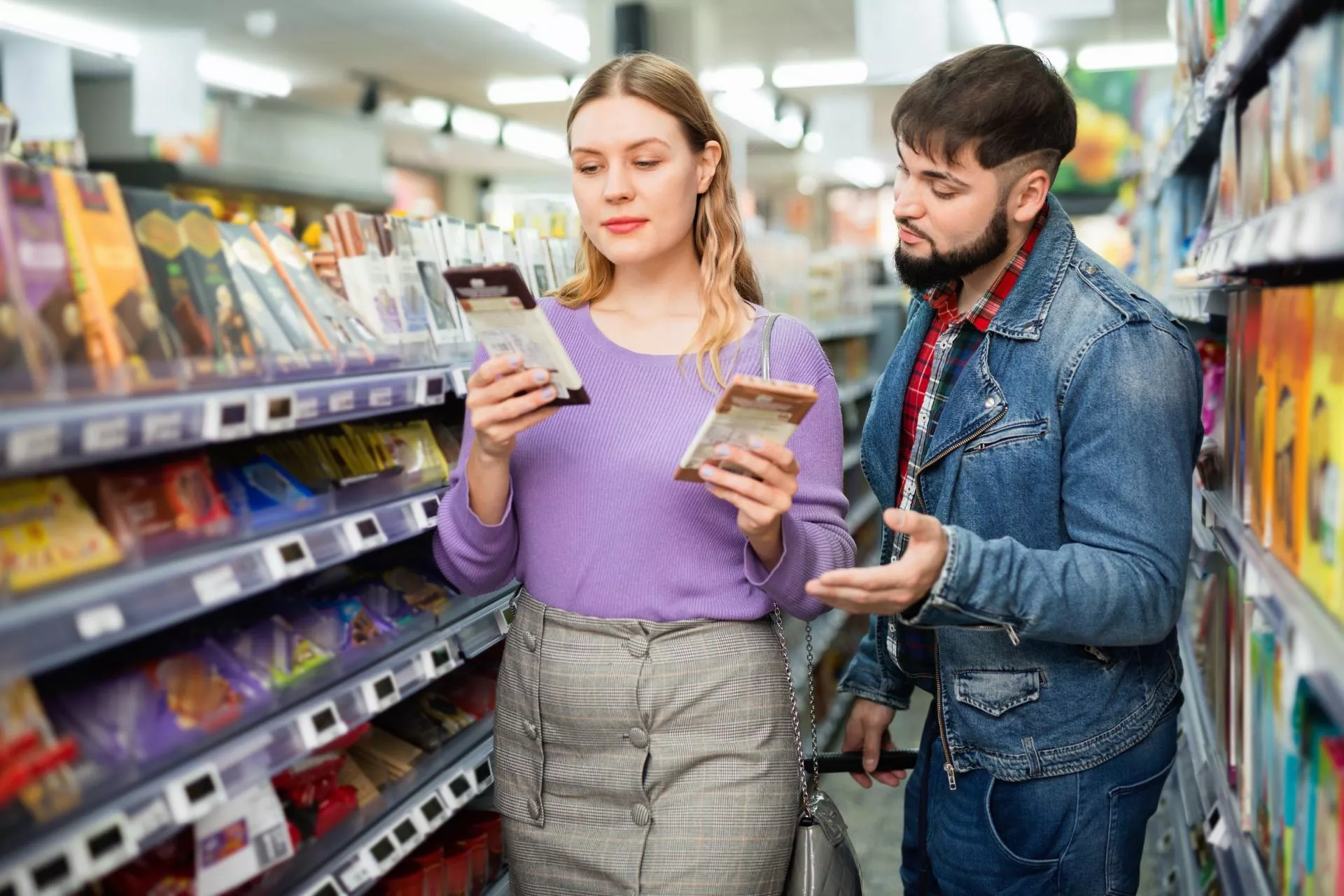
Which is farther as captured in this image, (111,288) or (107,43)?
(107,43)

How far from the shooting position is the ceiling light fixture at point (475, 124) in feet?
44.2

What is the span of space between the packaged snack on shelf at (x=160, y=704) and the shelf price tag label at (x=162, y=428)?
36 cm

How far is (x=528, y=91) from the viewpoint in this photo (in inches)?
536

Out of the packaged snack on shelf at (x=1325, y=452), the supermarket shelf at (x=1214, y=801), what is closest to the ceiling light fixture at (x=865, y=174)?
the supermarket shelf at (x=1214, y=801)

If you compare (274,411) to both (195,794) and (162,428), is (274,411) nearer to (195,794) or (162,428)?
(162,428)

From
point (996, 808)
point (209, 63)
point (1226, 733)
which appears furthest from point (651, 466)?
point (209, 63)

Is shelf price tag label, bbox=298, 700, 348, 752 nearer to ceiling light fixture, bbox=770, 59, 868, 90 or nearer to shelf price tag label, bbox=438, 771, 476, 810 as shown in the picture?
shelf price tag label, bbox=438, 771, 476, 810

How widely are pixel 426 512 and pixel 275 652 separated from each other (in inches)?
14.8

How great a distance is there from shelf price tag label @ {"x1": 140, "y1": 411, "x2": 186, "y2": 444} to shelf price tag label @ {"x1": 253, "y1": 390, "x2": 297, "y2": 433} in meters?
0.14

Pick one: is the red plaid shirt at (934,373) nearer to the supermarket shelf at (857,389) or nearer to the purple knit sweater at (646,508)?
the purple knit sweater at (646,508)

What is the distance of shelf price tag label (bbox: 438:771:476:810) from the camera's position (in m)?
2.12

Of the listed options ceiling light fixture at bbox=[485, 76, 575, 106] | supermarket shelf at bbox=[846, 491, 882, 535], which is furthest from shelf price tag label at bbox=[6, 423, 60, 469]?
ceiling light fixture at bbox=[485, 76, 575, 106]

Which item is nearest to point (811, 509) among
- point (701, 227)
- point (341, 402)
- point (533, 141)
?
point (701, 227)

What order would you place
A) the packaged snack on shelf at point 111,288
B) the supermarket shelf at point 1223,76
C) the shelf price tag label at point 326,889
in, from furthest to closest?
the shelf price tag label at point 326,889 < the supermarket shelf at point 1223,76 < the packaged snack on shelf at point 111,288
